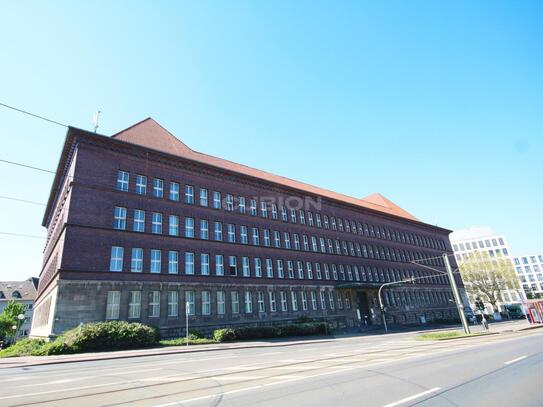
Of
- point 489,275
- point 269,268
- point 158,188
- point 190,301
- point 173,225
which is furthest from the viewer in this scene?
point 489,275

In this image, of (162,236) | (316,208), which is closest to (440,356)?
(162,236)

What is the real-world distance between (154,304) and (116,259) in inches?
183

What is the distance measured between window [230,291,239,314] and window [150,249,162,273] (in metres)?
7.70

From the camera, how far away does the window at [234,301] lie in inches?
1207

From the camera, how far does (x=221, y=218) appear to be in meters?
33.4

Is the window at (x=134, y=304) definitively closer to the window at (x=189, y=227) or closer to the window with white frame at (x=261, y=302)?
the window at (x=189, y=227)

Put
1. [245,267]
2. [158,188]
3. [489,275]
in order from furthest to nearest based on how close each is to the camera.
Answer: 1. [489,275]
2. [245,267]
3. [158,188]

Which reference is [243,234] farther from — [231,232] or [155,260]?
[155,260]

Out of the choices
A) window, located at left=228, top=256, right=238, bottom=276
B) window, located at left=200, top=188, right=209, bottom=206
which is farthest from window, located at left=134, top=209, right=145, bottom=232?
window, located at left=228, top=256, right=238, bottom=276

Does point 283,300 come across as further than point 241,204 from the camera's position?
No

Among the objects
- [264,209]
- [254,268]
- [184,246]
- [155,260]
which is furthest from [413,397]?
[264,209]

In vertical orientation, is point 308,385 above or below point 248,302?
below

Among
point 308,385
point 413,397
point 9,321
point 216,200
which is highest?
point 216,200

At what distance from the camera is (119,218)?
87.2 ft
